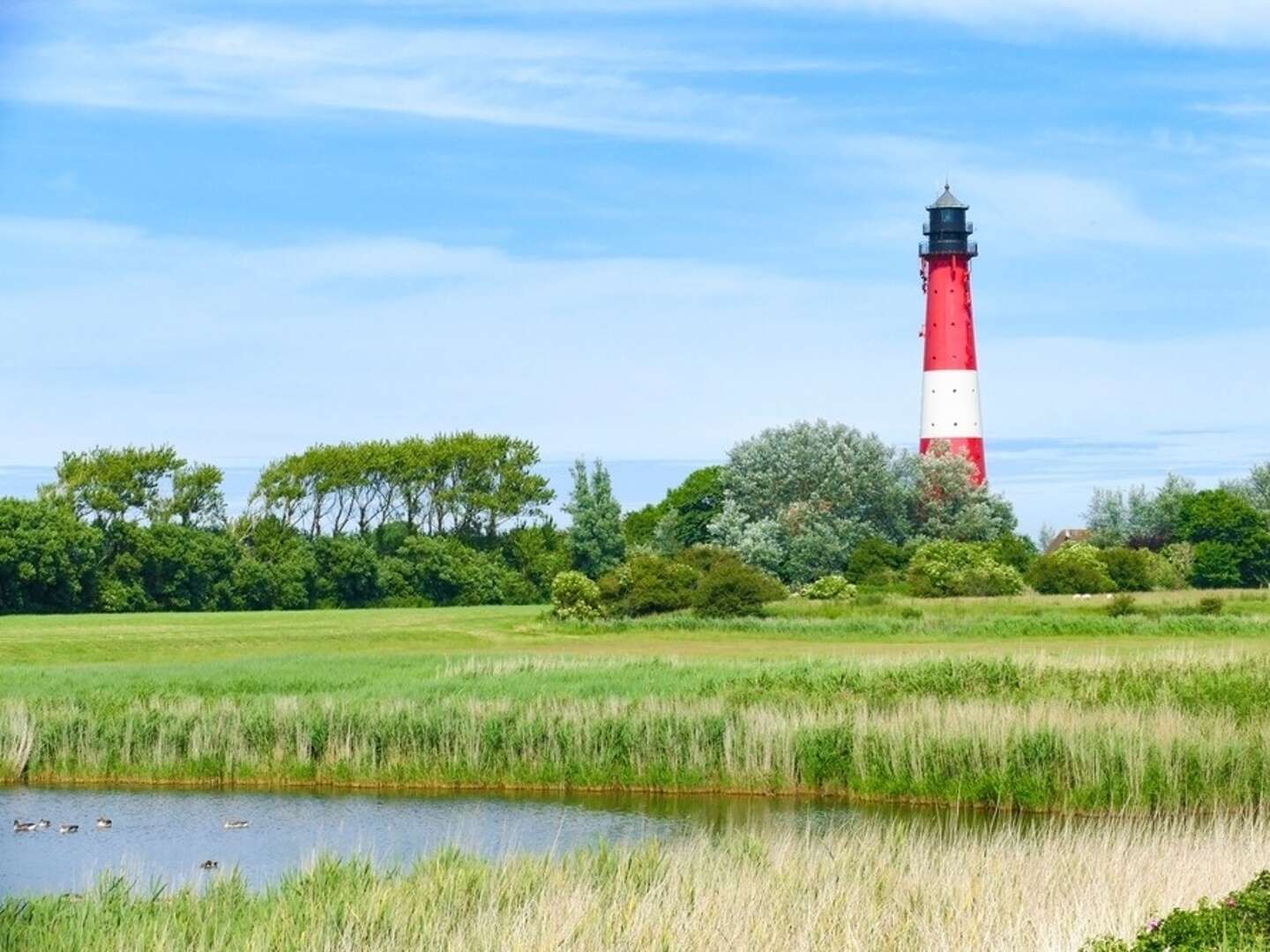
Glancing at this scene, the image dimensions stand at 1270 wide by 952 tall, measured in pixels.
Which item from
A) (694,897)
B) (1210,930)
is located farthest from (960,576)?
(1210,930)

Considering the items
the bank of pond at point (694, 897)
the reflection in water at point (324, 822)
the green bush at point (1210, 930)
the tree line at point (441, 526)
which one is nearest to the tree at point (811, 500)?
the tree line at point (441, 526)

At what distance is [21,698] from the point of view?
26.1 m

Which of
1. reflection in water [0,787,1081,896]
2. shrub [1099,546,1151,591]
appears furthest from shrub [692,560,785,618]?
reflection in water [0,787,1081,896]

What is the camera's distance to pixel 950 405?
6506 centimetres

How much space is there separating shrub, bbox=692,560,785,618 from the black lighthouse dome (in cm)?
1796

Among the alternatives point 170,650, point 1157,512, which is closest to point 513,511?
point 1157,512

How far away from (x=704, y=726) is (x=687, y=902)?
37.8 ft

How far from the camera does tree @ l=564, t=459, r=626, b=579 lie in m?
72.1

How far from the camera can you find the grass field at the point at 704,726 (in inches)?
818

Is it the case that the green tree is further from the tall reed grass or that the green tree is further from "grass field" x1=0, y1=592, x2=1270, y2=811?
the tall reed grass

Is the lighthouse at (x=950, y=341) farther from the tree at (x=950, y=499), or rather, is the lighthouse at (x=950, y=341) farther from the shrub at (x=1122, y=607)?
the shrub at (x=1122, y=607)

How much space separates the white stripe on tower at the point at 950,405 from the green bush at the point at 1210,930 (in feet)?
177

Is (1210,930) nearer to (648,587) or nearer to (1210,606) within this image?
(1210,606)

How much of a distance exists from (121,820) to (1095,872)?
1226 centimetres
